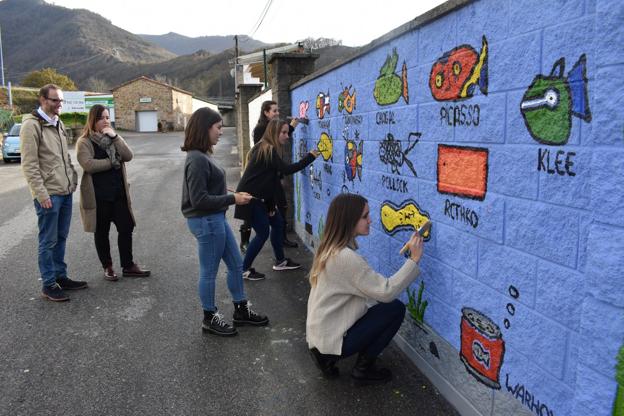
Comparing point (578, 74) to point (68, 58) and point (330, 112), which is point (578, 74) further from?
point (68, 58)

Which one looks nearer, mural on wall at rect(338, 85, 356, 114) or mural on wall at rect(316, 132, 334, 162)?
mural on wall at rect(338, 85, 356, 114)

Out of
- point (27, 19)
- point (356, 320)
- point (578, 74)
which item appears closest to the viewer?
point (578, 74)

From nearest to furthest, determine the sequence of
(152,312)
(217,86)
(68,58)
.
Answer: (152,312) < (217,86) < (68,58)

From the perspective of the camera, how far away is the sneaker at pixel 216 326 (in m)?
4.07

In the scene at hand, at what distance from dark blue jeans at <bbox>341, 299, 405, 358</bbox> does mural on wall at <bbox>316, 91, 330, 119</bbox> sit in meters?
2.62

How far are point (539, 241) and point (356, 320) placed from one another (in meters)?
1.40

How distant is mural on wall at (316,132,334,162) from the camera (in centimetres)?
519

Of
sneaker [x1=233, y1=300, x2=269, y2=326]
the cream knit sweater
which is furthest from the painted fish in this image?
sneaker [x1=233, y1=300, x2=269, y2=326]

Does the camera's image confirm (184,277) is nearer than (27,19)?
Yes

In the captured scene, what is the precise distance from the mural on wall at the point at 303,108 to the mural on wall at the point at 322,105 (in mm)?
519

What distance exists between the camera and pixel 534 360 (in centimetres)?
221

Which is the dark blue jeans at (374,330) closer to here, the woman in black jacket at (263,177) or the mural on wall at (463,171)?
the mural on wall at (463,171)

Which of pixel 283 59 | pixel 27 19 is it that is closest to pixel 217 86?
pixel 283 59

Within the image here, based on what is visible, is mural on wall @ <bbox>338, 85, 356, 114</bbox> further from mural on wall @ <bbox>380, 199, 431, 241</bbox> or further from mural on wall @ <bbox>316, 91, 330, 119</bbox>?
mural on wall @ <bbox>380, 199, 431, 241</bbox>
